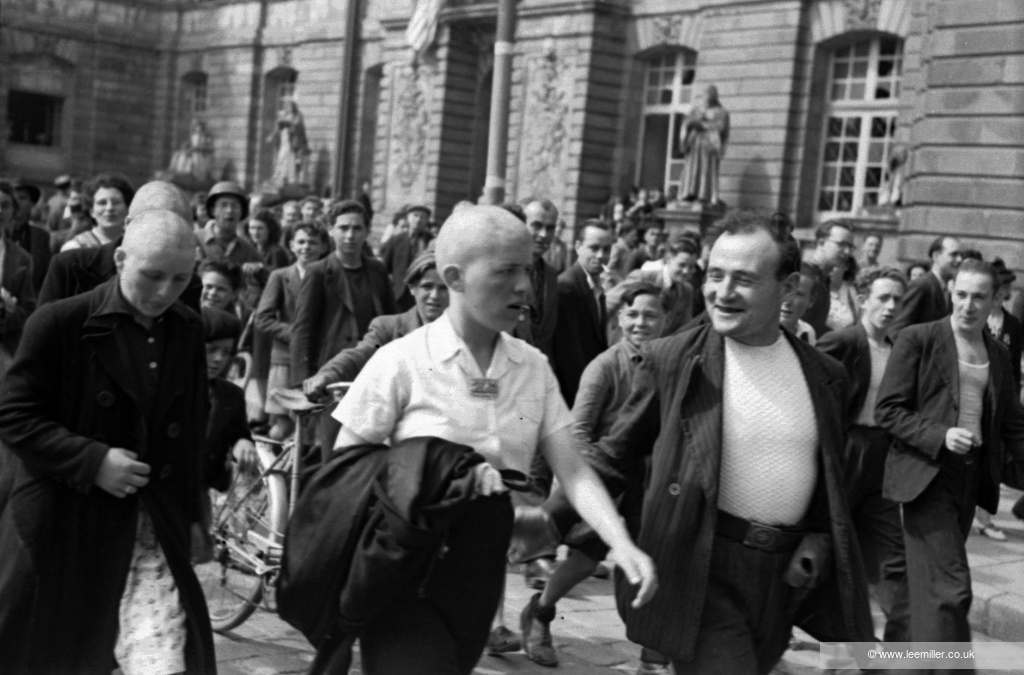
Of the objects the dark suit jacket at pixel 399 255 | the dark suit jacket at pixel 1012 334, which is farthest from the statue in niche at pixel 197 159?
the dark suit jacket at pixel 1012 334

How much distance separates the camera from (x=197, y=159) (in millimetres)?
42938

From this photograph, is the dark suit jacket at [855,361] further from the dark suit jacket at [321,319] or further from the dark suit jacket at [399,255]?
the dark suit jacket at [399,255]

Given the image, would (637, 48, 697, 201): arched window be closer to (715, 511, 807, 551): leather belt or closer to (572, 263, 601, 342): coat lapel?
(572, 263, 601, 342): coat lapel

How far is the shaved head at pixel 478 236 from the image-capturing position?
3.38 metres

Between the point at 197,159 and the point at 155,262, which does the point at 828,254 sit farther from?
the point at 197,159

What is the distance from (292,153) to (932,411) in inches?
1332

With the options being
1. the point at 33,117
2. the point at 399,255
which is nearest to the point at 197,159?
the point at 33,117

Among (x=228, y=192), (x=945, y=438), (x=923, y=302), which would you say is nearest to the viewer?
(x=945, y=438)

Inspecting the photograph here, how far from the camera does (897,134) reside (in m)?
22.3

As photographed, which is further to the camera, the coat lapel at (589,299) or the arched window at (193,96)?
the arched window at (193,96)

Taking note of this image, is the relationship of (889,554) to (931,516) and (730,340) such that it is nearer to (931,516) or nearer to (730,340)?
(931,516)

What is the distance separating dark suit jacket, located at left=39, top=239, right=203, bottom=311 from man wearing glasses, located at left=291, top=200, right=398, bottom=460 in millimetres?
2271

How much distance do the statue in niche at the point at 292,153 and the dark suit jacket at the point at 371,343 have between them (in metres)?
32.5

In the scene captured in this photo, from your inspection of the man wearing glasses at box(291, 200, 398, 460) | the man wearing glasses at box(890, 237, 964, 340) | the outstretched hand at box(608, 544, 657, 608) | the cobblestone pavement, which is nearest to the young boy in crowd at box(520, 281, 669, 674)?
the cobblestone pavement
